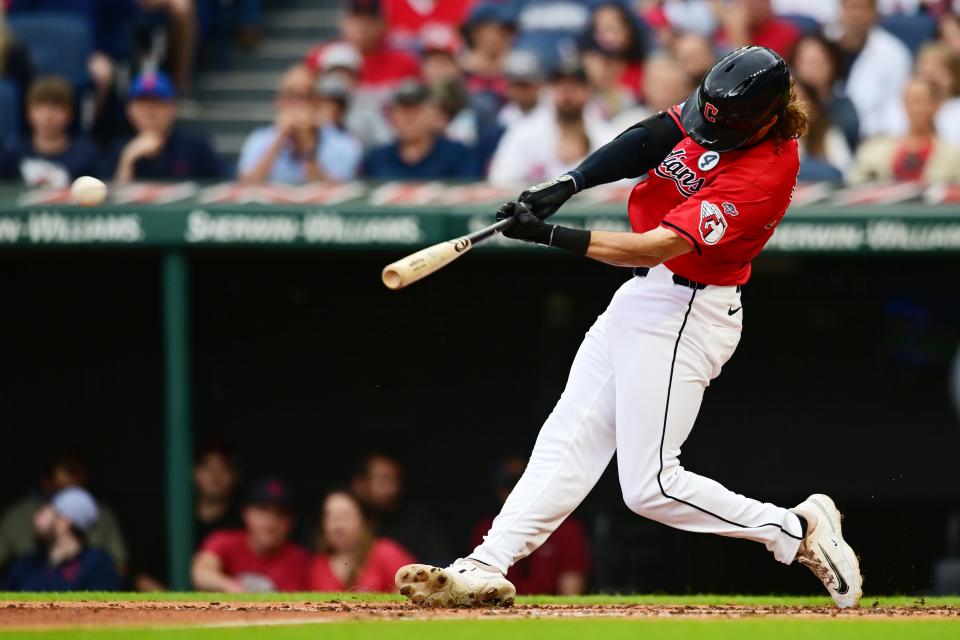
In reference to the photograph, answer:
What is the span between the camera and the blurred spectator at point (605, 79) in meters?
8.21

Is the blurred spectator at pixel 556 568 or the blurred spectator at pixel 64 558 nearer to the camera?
the blurred spectator at pixel 64 558

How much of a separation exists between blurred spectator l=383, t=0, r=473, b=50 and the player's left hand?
5.32 metres

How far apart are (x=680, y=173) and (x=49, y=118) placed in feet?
13.8

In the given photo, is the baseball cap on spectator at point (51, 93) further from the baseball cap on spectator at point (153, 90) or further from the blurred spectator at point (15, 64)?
the blurred spectator at point (15, 64)

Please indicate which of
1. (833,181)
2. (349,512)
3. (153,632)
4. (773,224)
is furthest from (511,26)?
(153,632)

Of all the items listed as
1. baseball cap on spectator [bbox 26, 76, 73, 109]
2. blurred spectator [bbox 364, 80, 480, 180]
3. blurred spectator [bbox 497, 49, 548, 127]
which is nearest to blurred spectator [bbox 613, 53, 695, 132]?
blurred spectator [bbox 497, 49, 548, 127]

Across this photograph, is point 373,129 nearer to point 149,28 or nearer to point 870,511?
point 149,28

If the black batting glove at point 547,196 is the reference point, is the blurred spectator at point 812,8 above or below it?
above


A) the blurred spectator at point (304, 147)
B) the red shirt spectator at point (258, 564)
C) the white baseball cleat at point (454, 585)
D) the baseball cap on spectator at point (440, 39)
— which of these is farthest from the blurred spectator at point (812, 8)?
the white baseball cleat at point (454, 585)

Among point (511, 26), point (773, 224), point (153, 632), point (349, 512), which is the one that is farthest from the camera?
point (511, 26)

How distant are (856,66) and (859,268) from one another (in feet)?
4.25

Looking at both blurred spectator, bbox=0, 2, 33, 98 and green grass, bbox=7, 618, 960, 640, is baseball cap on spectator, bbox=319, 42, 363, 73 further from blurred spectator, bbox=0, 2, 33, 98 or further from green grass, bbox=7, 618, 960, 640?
green grass, bbox=7, 618, 960, 640

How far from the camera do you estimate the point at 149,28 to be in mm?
8930

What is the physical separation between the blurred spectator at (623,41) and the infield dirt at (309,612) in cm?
423
